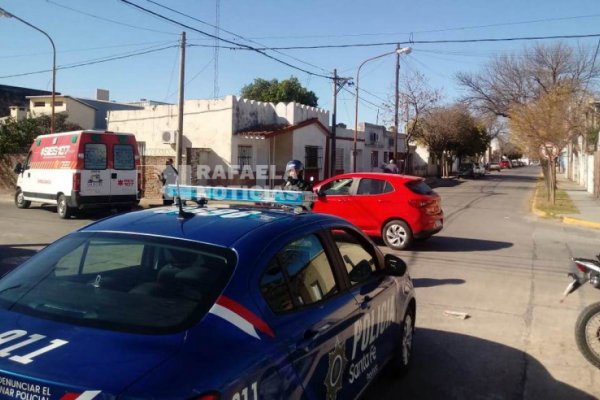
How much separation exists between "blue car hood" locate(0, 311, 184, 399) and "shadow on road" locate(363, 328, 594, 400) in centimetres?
211

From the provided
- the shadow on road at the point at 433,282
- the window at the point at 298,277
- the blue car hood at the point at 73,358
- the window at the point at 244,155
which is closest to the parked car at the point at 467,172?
→ the window at the point at 244,155

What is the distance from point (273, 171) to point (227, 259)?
72.5 feet

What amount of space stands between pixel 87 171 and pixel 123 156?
1.15 metres

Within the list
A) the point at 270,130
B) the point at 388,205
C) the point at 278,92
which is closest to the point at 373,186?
the point at 388,205

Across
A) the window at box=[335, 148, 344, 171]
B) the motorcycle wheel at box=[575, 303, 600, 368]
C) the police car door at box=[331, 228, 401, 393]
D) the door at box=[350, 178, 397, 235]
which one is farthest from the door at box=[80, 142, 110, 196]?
the window at box=[335, 148, 344, 171]

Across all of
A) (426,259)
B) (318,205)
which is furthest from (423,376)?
(318,205)

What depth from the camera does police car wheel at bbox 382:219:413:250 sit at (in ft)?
35.2

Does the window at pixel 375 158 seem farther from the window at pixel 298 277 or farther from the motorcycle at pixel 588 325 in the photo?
the window at pixel 298 277

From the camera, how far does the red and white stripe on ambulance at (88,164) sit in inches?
583

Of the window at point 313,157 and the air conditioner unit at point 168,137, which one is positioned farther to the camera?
the window at point 313,157

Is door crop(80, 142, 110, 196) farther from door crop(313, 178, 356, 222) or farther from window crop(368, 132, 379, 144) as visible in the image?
window crop(368, 132, 379, 144)

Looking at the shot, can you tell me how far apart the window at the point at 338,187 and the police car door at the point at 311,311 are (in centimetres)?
810

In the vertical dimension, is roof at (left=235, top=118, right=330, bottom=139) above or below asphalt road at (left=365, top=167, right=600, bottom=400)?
above

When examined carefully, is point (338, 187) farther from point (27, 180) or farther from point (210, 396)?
point (27, 180)
